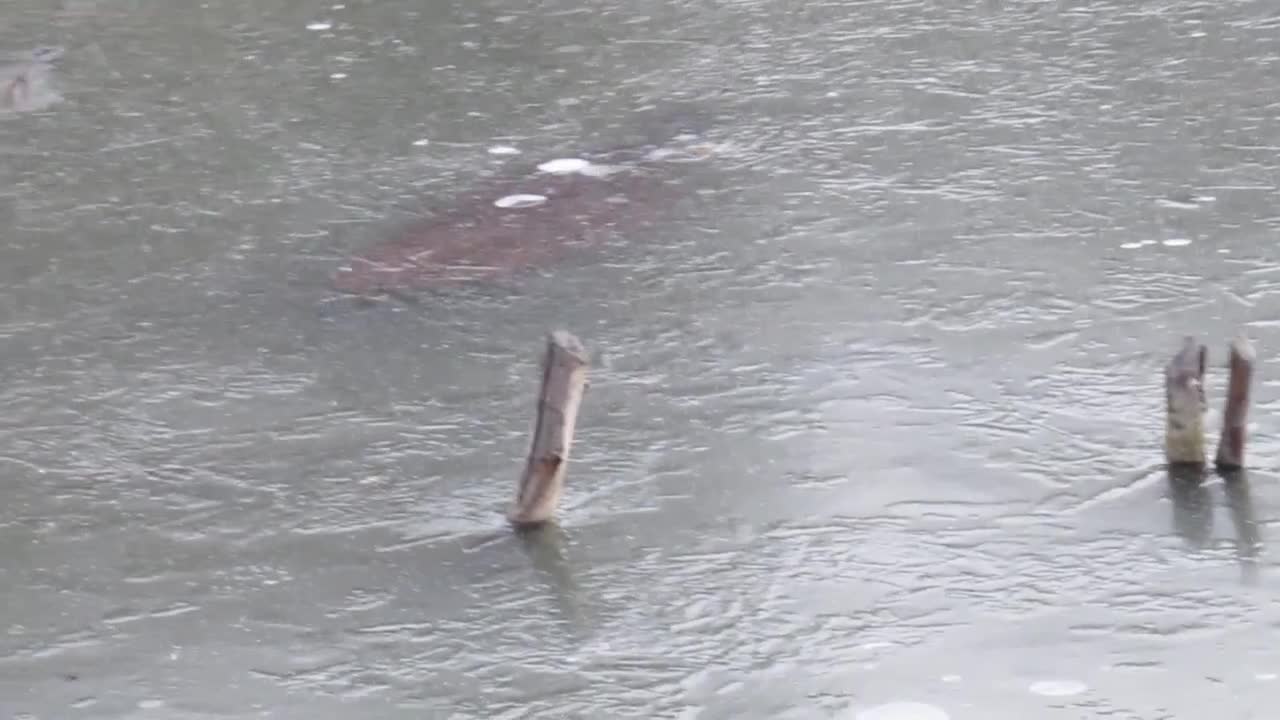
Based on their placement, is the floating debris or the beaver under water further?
the floating debris

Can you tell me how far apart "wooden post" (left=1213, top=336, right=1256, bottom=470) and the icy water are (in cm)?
10

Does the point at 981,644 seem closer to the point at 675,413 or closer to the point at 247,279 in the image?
the point at 675,413

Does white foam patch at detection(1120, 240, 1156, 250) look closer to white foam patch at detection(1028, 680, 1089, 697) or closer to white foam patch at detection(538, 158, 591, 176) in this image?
white foam patch at detection(538, 158, 591, 176)

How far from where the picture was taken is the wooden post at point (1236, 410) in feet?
17.4

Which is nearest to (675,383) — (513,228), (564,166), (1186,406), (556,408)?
(556,408)

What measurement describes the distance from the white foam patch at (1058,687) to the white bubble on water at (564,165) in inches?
157

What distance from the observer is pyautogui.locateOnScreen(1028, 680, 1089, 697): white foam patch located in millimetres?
4645

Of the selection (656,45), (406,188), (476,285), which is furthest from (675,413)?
(656,45)

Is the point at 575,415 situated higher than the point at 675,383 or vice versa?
the point at 575,415

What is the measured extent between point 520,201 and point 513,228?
0.89ft

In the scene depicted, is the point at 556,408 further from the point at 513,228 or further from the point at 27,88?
the point at 27,88

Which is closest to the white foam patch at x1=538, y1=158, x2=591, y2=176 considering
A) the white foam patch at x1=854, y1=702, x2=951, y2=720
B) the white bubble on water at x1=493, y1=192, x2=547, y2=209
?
the white bubble on water at x1=493, y1=192, x2=547, y2=209

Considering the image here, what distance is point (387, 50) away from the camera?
33.1 feet

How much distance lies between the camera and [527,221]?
771cm
